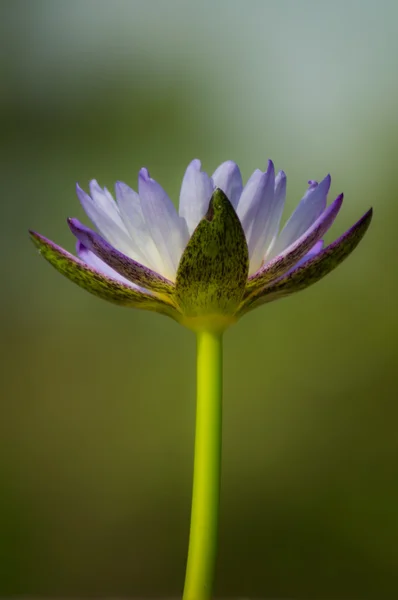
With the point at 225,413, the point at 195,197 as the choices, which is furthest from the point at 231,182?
the point at 225,413

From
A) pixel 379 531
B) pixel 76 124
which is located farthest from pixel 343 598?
pixel 76 124

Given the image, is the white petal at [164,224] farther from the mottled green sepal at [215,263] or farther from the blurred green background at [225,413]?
the blurred green background at [225,413]

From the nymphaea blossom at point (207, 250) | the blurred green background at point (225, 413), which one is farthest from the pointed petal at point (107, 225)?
the blurred green background at point (225, 413)

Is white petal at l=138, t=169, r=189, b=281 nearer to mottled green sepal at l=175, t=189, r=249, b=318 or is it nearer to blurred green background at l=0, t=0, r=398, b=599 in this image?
mottled green sepal at l=175, t=189, r=249, b=318

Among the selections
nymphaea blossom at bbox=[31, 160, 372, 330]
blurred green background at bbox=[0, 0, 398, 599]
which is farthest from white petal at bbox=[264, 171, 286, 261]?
blurred green background at bbox=[0, 0, 398, 599]

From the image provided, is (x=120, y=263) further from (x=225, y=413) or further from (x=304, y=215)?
(x=225, y=413)

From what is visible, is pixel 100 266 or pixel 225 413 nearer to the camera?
pixel 100 266

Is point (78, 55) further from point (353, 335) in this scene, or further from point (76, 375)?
point (353, 335)
